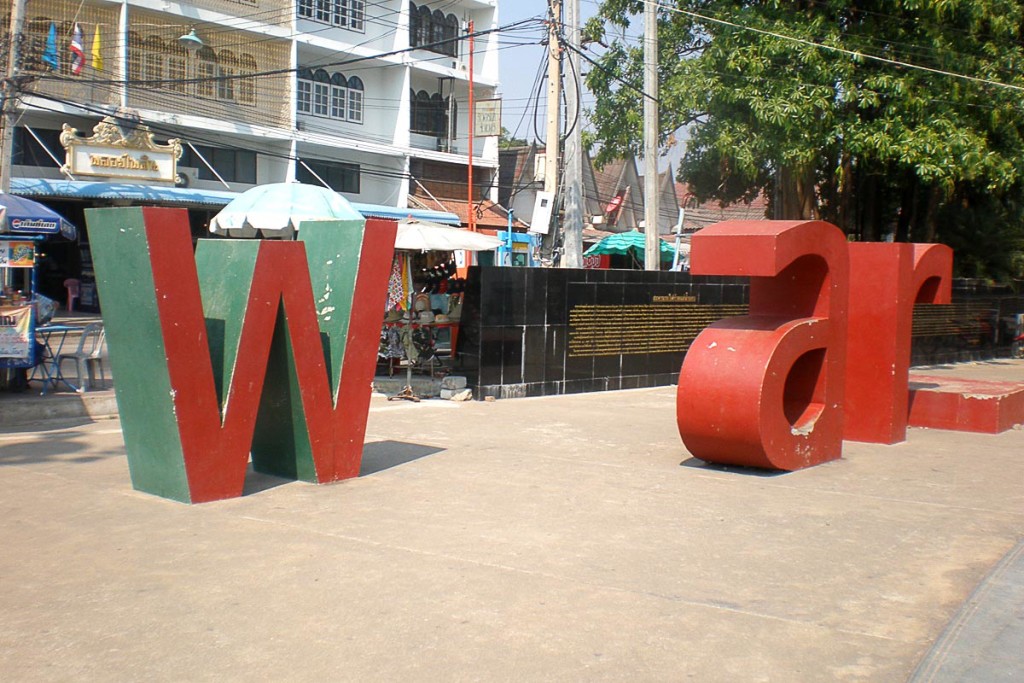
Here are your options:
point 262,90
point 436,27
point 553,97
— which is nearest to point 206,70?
point 262,90

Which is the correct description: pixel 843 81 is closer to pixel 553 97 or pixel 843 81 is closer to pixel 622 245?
pixel 553 97

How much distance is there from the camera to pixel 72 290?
26.2m

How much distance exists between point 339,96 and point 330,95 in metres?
0.42

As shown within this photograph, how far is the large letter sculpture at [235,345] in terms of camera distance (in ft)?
22.0

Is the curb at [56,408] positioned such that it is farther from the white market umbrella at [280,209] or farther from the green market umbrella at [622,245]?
the green market umbrella at [622,245]

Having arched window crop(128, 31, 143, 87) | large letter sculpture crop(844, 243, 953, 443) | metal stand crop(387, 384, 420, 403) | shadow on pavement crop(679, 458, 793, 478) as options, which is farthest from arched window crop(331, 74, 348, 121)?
shadow on pavement crop(679, 458, 793, 478)

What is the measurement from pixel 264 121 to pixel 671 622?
2635 centimetres

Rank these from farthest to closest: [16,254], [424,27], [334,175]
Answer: [424,27], [334,175], [16,254]

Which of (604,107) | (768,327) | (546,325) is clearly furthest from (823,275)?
(604,107)

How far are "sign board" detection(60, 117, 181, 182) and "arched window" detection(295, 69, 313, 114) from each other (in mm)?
5100

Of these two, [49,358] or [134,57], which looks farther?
[134,57]

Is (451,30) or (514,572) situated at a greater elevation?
(451,30)

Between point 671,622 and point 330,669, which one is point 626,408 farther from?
point 330,669

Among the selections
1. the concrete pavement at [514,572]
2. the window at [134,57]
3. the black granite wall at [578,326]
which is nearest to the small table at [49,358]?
the concrete pavement at [514,572]
